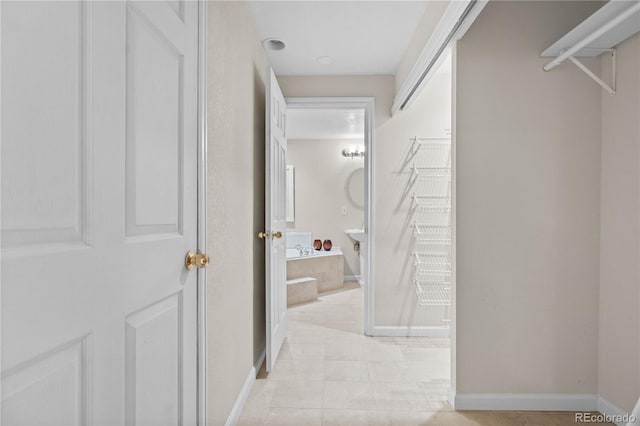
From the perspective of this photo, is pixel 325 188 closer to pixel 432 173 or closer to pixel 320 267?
pixel 320 267

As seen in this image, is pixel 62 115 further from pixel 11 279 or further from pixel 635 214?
pixel 635 214

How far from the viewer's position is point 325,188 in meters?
6.21

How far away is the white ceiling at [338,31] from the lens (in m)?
2.25

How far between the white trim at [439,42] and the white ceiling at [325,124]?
162cm

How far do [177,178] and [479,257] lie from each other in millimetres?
1673

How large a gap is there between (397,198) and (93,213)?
2868 millimetres

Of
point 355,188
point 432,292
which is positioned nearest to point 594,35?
point 432,292

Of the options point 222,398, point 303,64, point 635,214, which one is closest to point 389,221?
point 303,64

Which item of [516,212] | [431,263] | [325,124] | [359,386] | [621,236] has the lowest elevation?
[359,386]

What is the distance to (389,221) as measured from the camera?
3340mm

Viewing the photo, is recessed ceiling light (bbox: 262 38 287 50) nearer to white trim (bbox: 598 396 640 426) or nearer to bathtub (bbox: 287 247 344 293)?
bathtub (bbox: 287 247 344 293)

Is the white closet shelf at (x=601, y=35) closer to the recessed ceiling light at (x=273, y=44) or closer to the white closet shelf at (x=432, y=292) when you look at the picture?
the recessed ceiling light at (x=273, y=44)

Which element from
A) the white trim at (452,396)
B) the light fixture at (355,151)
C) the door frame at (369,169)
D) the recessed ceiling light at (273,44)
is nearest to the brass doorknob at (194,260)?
the white trim at (452,396)

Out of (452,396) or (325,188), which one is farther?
(325,188)
